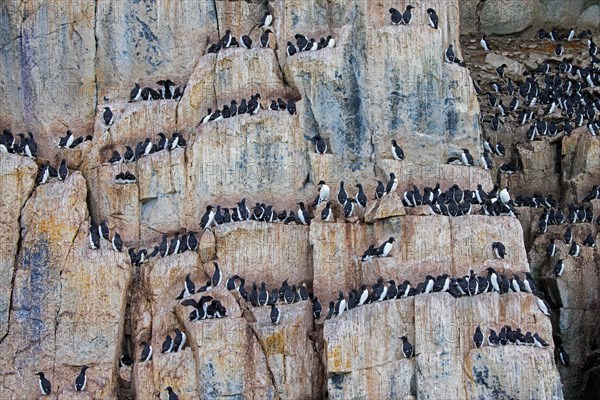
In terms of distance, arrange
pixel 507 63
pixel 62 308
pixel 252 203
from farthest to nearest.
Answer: pixel 507 63 → pixel 252 203 → pixel 62 308

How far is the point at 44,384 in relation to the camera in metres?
33.3

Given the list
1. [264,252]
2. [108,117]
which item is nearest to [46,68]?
[108,117]

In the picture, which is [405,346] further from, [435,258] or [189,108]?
[189,108]

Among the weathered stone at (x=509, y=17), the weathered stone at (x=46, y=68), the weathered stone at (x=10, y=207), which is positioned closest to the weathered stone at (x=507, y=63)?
the weathered stone at (x=509, y=17)

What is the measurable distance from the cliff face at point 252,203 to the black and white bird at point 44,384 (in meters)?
0.28

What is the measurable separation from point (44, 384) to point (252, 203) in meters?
7.12

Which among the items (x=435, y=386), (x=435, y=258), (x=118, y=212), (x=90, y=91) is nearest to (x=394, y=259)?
(x=435, y=258)

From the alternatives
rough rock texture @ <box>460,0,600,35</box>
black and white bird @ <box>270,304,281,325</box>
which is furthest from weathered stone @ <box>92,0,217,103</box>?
rough rock texture @ <box>460,0,600,35</box>

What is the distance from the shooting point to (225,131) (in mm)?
36125

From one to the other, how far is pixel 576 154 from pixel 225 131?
1098 centimetres

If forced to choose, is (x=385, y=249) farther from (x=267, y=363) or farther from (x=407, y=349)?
(x=267, y=363)

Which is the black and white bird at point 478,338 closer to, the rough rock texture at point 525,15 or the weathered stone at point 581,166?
the weathered stone at point 581,166

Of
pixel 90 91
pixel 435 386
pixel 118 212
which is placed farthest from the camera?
pixel 90 91

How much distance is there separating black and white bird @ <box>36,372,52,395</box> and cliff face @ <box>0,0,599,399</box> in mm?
276
